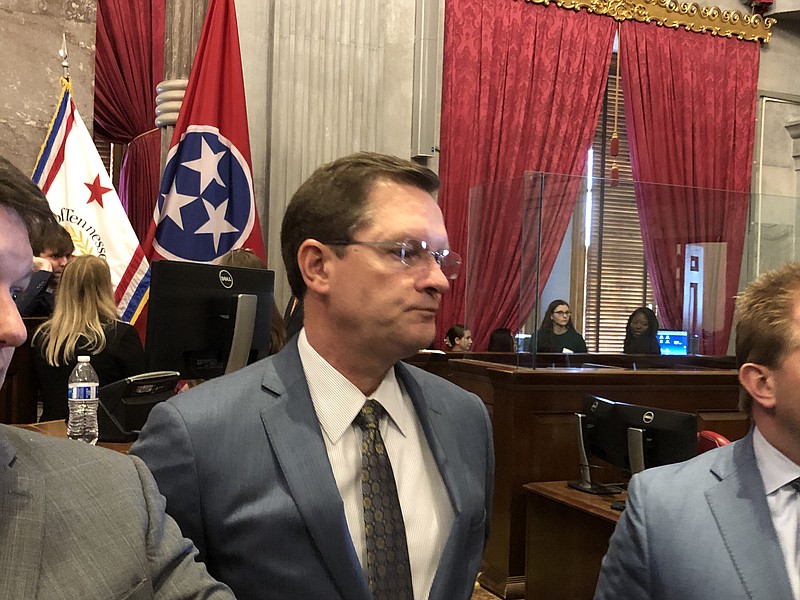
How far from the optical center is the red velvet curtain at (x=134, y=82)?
6863 mm

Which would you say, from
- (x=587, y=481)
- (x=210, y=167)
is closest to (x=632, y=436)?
(x=587, y=481)

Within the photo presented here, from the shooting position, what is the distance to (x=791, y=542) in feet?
4.99

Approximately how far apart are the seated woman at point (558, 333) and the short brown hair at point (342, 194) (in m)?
3.55

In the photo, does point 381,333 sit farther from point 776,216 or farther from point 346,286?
point 776,216

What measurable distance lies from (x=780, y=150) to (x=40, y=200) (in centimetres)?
883

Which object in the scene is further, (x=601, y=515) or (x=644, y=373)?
(x=644, y=373)

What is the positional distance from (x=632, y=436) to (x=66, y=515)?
2.87 m

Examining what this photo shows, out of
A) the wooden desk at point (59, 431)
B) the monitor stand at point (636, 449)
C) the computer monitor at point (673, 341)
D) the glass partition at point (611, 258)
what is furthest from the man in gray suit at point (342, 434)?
the computer monitor at point (673, 341)

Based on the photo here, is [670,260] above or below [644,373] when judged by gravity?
above

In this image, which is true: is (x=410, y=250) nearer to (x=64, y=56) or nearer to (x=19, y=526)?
(x=19, y=526)

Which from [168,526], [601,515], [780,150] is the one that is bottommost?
[601,515]

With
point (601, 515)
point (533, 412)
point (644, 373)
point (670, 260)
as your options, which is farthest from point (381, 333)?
point (670, 260)

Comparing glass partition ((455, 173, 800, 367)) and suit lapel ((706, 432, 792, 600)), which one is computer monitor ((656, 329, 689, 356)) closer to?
glass partition ((455, 173, 800, 367))

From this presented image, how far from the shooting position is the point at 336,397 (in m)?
1.47
